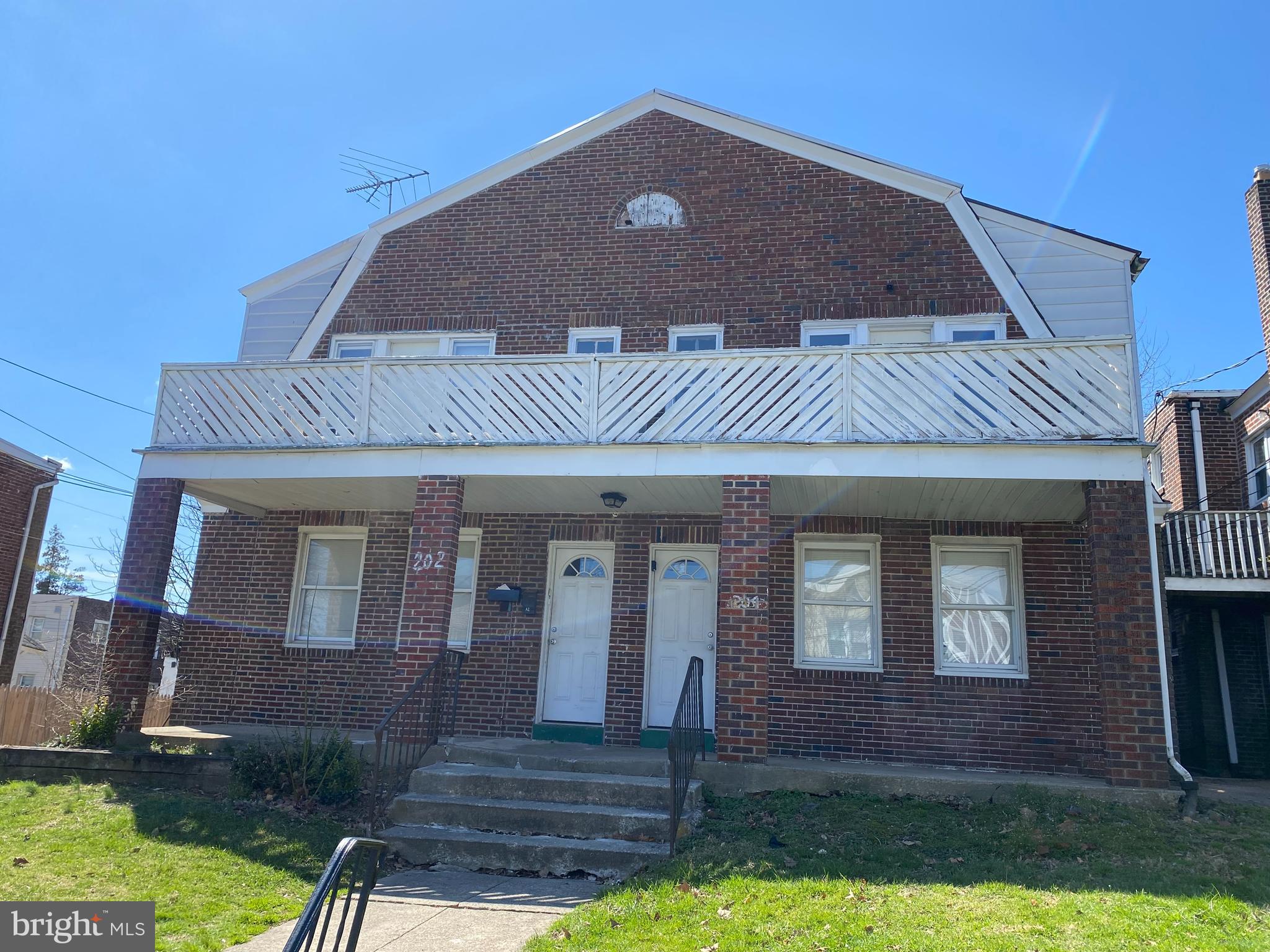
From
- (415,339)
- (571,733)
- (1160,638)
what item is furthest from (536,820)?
(415,339)

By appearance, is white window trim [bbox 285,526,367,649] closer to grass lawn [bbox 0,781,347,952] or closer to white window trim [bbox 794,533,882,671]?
grass lawn [bbox 0,781,347,952]

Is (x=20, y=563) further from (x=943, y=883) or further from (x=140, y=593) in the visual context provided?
(x=943, y=883)

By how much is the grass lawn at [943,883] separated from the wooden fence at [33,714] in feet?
29.9

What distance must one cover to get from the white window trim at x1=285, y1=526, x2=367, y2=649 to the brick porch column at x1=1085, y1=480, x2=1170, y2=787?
870 cm

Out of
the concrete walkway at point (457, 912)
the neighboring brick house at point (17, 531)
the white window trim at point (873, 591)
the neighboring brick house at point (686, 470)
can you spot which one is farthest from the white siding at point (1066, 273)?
the neighboring brick house at point (17, 531)

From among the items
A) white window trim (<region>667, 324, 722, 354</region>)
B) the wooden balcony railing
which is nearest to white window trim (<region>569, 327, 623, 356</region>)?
white window trim (<region>667, 324, 722, 354</region>)

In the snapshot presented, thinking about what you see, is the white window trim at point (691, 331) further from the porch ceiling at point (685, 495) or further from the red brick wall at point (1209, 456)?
the red brick wall at point (1209, 456)

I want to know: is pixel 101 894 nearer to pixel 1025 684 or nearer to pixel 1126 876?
pixel 1126 876

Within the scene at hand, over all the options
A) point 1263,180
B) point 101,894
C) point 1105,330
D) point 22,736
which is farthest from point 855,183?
point 22,736

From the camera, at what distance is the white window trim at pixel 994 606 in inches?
411

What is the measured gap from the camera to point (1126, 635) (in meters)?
8.40

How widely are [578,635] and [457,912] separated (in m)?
5.47

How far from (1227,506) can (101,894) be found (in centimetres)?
1747

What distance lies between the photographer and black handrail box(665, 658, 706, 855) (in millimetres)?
7145
